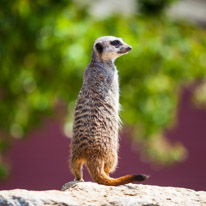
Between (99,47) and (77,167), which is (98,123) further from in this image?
(99,47)

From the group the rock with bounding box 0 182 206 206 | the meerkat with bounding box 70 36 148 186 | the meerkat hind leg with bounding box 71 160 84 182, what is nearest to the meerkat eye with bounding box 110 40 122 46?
the meerkat with bounding box 70 36 148 186

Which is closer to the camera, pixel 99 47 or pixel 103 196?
pixel 103 196

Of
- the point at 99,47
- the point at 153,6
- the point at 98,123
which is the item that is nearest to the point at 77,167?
the point at 98,123

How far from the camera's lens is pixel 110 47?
8.25ft

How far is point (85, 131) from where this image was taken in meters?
2.35

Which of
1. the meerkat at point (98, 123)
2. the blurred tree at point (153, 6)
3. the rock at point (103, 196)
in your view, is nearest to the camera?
the rock at point (103, 196)

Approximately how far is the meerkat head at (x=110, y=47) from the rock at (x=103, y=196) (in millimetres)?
697

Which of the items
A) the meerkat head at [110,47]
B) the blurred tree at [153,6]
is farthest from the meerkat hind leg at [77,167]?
the blurred tree at [153,6]

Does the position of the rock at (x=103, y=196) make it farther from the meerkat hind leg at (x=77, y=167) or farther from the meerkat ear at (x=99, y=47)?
the meerkat ear at (x=99, y=47)

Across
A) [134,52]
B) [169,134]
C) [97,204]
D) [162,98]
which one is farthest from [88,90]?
[169,134]

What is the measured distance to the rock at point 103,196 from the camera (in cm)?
209

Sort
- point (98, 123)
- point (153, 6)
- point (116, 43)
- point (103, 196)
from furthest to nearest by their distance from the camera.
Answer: point (153, 6), point (116, 43), point (98, 123), point (103, 196)

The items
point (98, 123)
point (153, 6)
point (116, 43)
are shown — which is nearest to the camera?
point (98, 123)

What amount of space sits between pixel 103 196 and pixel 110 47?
0.79 metres
